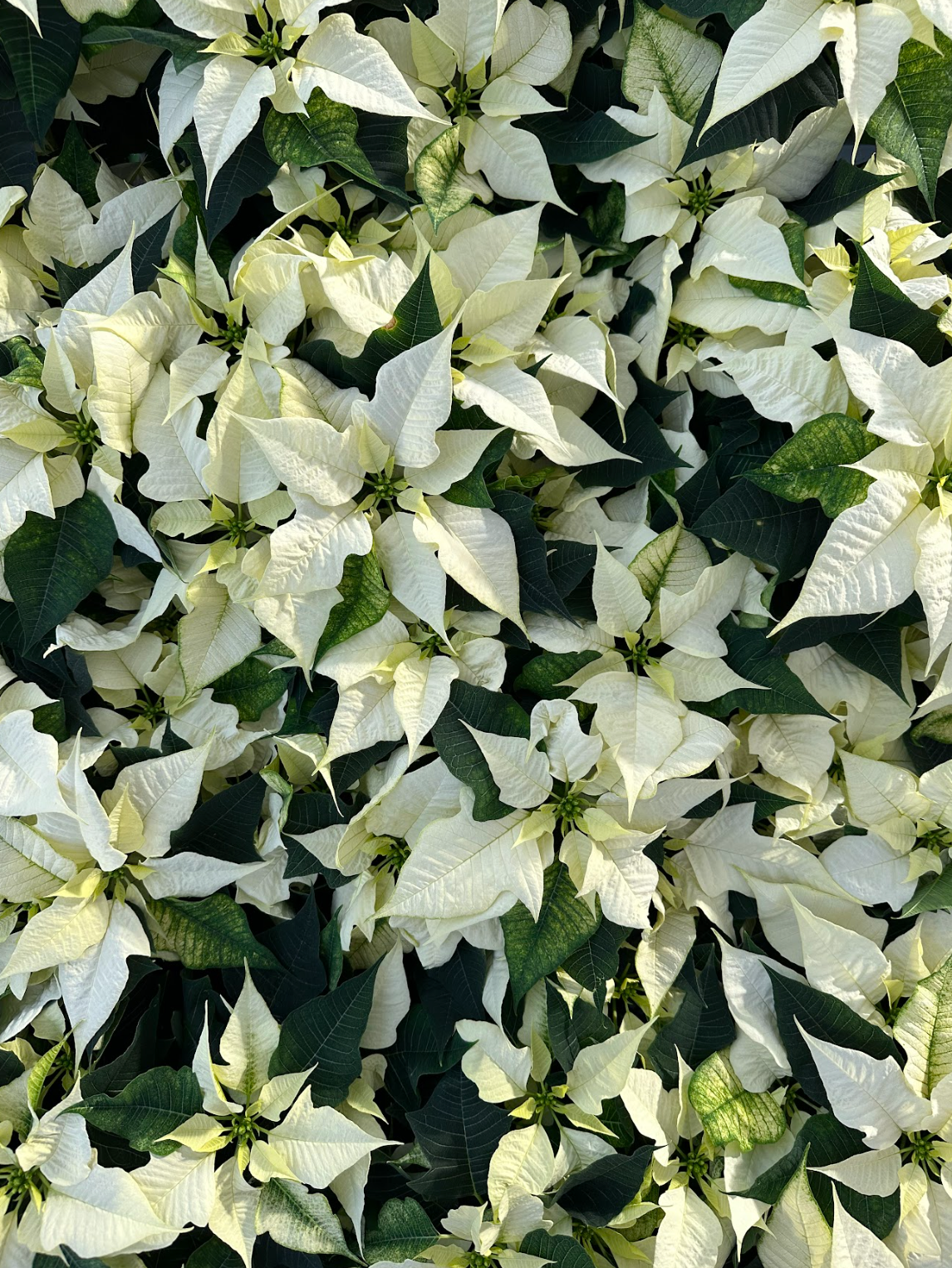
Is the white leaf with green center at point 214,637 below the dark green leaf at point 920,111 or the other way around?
below

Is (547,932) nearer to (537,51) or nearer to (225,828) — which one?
(225,828)

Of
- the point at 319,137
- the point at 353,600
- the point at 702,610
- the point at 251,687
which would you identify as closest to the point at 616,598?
the point at 702,610

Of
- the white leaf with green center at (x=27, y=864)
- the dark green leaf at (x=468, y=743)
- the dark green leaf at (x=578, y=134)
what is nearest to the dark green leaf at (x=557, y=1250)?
the dark green leaf at (x=468, y=743)

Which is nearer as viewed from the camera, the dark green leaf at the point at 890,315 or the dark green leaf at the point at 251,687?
the dark green leaf at the point at 890,315

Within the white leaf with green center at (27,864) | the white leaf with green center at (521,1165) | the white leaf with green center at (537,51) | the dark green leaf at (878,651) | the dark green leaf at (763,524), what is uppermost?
the white leaf with green center at (537,51)

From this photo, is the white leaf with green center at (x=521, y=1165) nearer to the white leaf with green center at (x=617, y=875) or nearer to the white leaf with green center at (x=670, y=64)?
the white leaf with green center at (x=617, y=875)

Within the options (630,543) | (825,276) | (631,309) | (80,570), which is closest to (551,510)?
(630,543)

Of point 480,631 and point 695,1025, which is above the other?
point 480,631

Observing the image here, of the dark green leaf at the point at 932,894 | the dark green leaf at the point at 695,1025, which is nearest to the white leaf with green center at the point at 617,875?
the dark green leaf at the point at 695,1025

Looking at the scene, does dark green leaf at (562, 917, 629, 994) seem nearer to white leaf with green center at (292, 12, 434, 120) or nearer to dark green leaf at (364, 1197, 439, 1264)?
dark green leaf at (364, 1197, 439, 1264)

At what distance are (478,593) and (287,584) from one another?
14cm

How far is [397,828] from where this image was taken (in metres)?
0.83

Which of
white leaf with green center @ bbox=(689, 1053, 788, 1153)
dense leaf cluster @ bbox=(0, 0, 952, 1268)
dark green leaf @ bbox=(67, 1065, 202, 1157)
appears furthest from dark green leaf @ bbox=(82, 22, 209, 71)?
white leaf with green center @ bbox=(689, 1053, 788, 1153)

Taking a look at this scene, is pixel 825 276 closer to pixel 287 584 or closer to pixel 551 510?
pixel 551 510
